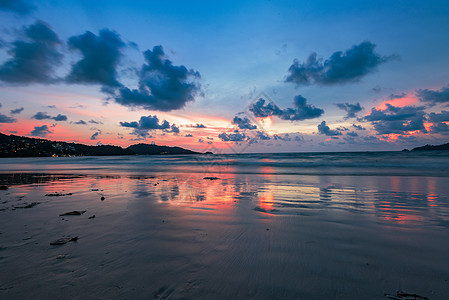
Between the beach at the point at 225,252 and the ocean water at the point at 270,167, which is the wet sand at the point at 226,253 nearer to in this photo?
the beach at the point at 225,252

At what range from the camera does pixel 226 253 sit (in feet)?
12.3

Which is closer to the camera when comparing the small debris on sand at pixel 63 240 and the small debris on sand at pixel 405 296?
the small debris on sand at pixel 405 296

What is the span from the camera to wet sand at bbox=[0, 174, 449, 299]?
2746mm

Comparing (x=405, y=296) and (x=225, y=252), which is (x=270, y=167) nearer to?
(x=225, y=252)

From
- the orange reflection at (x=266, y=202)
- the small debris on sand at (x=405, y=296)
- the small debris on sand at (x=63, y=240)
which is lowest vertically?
the small debris on sand at (x=63, y=240)

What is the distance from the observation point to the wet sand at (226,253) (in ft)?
9.01

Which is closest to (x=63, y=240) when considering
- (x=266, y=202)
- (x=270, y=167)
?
(x=266, y=202)

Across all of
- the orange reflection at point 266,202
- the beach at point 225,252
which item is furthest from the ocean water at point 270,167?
the beach at point 225,252

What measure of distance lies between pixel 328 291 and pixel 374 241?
227 centimetres

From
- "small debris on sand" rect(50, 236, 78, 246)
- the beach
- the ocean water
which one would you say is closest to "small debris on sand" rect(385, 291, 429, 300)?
the beach

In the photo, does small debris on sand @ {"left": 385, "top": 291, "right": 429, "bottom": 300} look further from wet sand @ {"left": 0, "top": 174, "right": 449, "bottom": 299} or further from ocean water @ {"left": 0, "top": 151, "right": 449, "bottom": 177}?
ocean water @ {"left": 0, "top": 151, "right": 449, "bottom": 177}

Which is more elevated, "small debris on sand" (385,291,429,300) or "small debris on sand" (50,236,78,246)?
"small debris on sand" (385,291,429,300)

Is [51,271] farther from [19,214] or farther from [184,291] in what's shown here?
[19,214]

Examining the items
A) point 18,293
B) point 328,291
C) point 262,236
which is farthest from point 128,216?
point 328,291
